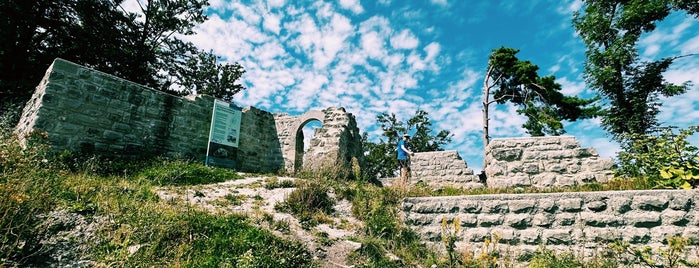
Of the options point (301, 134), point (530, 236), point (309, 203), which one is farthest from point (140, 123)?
point (530, 236)

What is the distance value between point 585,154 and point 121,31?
20098 mm

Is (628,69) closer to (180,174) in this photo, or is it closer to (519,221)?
(519,221)

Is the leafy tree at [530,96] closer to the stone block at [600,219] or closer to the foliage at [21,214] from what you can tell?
the stone block at [600,219]

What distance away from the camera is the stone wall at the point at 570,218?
12.1 feet

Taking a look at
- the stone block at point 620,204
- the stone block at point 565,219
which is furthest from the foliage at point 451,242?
the stone block at point 620,204

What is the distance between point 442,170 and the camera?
27.5 feet

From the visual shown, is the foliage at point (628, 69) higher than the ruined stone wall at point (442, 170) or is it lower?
higher

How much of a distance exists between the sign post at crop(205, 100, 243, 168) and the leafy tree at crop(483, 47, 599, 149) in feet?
40.2

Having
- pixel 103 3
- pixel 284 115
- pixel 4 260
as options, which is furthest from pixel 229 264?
pixel 103 3

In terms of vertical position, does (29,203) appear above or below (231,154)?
below

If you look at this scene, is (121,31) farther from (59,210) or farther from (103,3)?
(59,210)

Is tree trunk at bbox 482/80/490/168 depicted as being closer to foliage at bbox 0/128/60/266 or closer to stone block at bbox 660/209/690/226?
stone block at bbox 660/209/690/226

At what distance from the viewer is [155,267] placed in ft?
9.84

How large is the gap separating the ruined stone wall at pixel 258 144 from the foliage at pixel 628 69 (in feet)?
47.2
